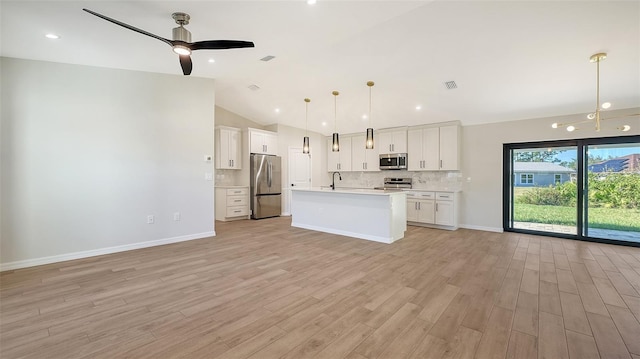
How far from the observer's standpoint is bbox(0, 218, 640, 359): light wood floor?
1825 mm

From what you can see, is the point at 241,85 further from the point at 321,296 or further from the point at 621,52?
the point at 621,52

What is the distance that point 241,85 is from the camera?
5551 millimetres

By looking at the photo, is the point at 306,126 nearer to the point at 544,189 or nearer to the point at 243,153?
the point at 243,153

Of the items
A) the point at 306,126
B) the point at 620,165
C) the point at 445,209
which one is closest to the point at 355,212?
the point at 445,209

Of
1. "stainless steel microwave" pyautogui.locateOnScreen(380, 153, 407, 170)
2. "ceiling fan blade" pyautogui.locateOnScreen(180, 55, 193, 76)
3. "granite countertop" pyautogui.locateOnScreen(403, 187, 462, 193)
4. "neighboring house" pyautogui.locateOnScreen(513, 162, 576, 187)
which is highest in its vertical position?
"ceiling fan blade" pyautogui.locateOnScreen(180, 55, 193, 76)

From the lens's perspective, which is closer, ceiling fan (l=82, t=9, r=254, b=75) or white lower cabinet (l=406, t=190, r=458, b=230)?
ceiling fan (l=82, t=9, r=254, b=75)

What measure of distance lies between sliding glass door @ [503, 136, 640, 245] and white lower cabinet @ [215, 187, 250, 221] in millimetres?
6257

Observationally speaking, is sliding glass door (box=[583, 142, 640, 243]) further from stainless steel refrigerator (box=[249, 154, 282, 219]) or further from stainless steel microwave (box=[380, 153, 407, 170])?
stainless steel refrigerator (box=[249, 154, 282, 219])

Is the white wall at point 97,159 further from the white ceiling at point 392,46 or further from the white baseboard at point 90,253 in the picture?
the white ceiling at point 392,46

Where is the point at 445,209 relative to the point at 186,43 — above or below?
below

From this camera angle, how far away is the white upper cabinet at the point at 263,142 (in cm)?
704

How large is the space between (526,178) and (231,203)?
6932 millimetres

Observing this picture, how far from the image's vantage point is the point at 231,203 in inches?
267

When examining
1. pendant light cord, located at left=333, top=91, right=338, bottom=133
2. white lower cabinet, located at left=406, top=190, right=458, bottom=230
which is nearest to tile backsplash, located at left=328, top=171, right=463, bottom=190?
white lower cabinet, located at left=406, top=190, right=458, bottom=230
